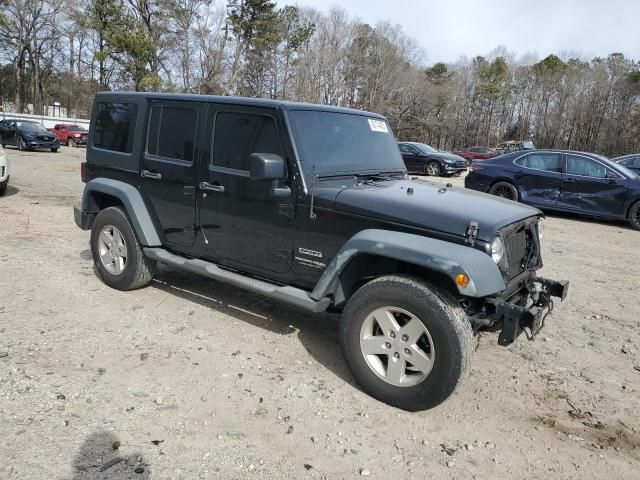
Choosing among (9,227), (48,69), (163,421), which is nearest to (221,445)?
(163,421)

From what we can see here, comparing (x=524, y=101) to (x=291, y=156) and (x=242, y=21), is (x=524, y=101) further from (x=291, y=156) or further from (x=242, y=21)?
(x=291, y=156)

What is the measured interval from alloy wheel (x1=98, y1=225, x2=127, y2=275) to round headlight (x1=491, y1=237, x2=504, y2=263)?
3.54m

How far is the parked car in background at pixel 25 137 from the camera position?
23.1m

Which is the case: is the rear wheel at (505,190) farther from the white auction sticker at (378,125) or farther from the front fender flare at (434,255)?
the front fender flare at (434,255)

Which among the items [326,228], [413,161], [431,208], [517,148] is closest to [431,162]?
[413,161]

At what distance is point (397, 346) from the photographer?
3.30 m

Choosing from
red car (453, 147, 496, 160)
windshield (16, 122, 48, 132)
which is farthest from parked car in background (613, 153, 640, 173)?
windshield (16, 122, 48, 132)

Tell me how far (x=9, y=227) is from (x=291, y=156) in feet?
19.8

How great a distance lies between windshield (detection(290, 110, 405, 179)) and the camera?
12.8 ft

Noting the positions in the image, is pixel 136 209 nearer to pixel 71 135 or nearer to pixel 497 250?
pixel 497 250

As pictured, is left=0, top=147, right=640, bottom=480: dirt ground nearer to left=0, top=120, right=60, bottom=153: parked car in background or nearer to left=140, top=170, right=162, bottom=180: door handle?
left=140, top=170, right=162, bottom=180: door handle

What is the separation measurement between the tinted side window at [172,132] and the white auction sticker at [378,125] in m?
1.55

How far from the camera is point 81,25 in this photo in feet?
134

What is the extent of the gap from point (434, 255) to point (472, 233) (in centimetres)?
32
